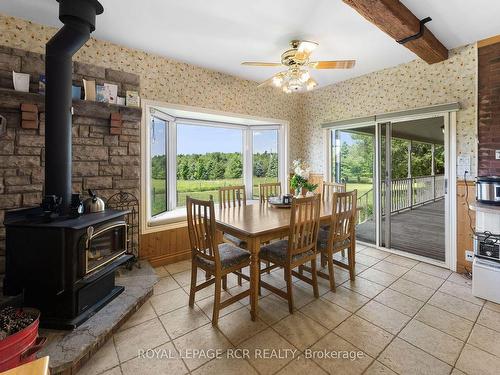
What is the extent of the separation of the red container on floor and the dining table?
4.63 feet

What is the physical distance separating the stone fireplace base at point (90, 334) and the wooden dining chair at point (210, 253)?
1.66 ft

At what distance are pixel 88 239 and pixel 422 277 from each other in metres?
3.42

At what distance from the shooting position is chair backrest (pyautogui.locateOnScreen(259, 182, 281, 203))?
3.51 m

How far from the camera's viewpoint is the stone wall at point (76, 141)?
2227 mm

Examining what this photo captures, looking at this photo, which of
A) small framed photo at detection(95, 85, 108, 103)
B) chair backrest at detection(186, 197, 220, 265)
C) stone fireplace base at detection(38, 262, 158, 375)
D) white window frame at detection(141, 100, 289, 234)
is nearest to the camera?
stone fireplace base at detection(38, 262, 158, 375)

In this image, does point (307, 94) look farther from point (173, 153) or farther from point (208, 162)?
point (173, 153)

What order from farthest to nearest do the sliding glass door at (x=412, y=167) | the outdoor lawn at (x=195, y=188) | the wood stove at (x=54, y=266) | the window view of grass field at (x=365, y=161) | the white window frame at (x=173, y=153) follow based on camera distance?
1. the window view of grass field at (x=365, y=161)
2. the outdoor lawn at (x=195, y=188)
3. the sliding glass door at (x=412, y=167)
4. the white window frame at (x=173, y=153)
5. the wood stove at (x=54, y=266)

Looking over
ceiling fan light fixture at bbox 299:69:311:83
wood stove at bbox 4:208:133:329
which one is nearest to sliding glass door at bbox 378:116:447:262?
ceiling fan light fixture at bbox 299:69:311:83

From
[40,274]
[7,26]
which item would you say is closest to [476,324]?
[40,274]

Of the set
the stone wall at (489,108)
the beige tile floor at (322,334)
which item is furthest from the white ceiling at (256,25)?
the beige tile floor at (322,334)

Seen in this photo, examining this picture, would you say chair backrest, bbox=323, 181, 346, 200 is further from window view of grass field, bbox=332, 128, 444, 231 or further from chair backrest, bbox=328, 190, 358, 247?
chair backrest, bbox=328, 190, 358, 247

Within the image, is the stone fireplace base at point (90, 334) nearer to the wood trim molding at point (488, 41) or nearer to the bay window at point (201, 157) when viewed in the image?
the bay window at point (201, 157)

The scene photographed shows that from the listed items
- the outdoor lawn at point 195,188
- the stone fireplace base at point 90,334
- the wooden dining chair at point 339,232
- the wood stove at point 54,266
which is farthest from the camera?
the outdoor lawn at point 195,188

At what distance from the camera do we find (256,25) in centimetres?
244
